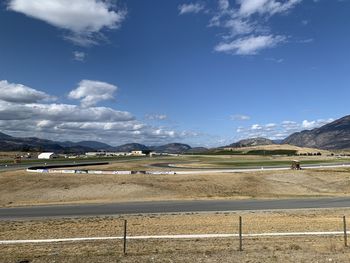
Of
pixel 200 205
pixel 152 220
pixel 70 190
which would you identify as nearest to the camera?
pixel 152 220

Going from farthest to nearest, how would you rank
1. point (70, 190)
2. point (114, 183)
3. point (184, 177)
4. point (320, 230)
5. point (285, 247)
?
1. point (184, 177)
2. point (114, 183)
3. point (70, 190)
4. point (320, 230)
5. point (285, 247)

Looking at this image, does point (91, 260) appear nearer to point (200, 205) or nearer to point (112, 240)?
point (112, 240)

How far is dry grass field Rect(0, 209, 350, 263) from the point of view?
1889 cm

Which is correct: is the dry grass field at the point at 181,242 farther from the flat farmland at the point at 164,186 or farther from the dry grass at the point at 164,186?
the dry grass at the point at 164,186

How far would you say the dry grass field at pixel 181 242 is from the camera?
1889 cm

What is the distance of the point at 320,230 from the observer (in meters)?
26.9

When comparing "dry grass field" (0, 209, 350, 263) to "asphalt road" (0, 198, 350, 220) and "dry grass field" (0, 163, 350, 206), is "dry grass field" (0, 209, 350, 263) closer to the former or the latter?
"asphalt road" (0, 198, 350, 220)

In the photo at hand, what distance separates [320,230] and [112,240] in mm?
12711

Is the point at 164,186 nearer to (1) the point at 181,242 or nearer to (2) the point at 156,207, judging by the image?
(2) the point at 156,207

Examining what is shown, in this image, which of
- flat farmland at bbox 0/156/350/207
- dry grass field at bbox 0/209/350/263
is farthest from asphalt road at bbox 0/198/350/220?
flat farmland at bbox 0/156/350/207

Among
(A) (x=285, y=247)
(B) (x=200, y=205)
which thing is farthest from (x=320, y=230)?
(B) (x=200, y=205)

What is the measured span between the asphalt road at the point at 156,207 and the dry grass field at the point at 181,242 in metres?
4.11

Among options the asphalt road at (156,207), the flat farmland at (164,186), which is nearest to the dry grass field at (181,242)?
the asphalt road at (156,207)

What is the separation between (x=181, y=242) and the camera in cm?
2289
